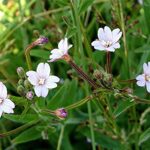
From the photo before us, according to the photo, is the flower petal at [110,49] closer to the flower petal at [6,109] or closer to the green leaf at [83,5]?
the green leaf at [83,5]

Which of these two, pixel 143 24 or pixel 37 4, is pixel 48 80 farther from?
pixel 37 4

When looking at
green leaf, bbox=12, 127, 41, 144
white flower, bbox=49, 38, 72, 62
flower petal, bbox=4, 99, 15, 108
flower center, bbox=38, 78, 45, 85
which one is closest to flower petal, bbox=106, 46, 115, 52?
white flower, bbox=49, 38, 72, 62

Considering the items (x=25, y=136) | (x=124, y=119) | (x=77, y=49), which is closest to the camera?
(x=77, y=49)

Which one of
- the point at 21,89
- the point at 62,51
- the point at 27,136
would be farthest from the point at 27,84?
the point at 27,136

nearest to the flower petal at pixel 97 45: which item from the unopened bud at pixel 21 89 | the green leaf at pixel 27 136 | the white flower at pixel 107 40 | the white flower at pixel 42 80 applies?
the white flower at pixel 107 40

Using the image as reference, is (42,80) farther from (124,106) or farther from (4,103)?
(124,106)

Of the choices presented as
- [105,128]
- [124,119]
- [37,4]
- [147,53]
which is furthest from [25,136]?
[37,4]
